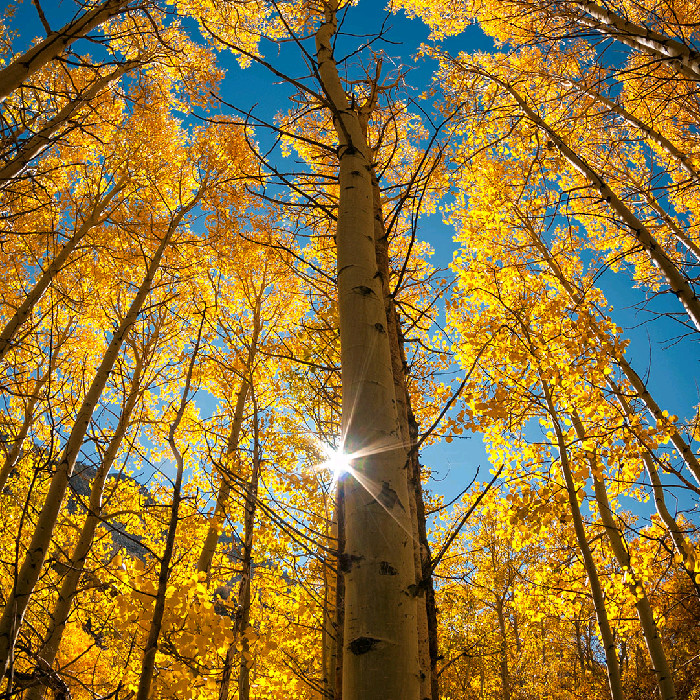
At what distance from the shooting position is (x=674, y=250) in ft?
22.3

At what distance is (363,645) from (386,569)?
16 centimetres

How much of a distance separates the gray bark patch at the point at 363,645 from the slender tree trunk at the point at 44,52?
8.97 ft

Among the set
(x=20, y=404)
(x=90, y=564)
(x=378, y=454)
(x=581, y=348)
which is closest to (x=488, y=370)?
(x=581, y=348)

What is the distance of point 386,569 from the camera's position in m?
1.01

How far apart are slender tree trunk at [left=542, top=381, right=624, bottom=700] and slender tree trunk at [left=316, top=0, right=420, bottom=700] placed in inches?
155

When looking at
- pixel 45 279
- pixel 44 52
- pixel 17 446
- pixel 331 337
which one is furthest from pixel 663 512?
pixel 17 446

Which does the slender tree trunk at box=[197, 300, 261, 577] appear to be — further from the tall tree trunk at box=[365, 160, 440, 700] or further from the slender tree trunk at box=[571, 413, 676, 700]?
the slender tree trunk at box=[571, 413, 676, 700]

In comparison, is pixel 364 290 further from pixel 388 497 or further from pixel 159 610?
pixel 159 610

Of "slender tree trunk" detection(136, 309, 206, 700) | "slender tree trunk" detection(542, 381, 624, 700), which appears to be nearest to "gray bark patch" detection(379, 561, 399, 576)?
"slender tree trunk" detection(136, 309, 206, 700)

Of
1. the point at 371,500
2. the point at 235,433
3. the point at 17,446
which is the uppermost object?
the point at 235,433

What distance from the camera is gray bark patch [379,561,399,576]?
39.6 inches

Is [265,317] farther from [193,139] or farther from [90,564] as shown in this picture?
[90,564]

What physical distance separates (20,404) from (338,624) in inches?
310

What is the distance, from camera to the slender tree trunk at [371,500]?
36.4 inches
